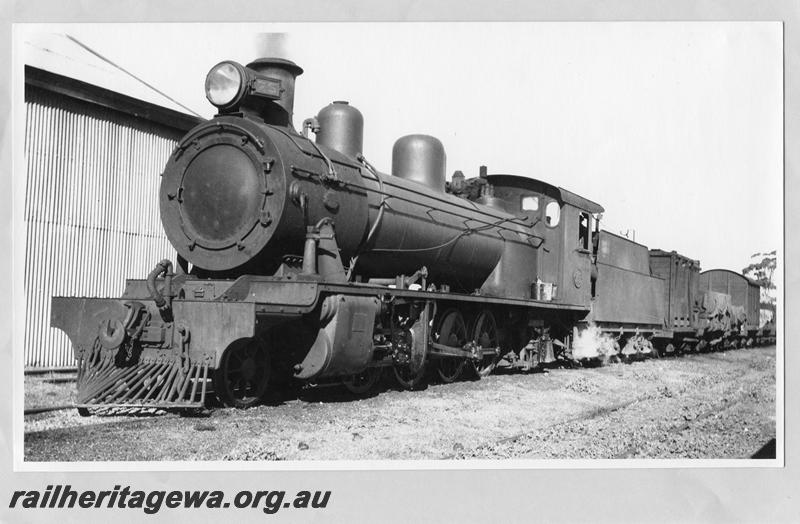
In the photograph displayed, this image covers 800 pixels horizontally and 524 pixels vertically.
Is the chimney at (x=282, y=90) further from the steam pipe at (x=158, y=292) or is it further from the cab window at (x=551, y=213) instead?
the cab window at (x=551, y=213)

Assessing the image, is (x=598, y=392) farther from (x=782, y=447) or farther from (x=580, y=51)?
(x=580, y=51)

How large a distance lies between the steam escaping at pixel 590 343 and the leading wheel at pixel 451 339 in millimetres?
3278

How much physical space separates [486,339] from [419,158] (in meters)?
2.79

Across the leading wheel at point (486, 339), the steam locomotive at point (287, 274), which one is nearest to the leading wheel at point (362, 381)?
the steam locomotive at point (287, 274)

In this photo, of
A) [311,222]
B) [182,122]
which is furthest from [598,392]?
[182,122]

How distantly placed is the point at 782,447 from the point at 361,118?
566 cm

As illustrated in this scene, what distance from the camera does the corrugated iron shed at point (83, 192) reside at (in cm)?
973

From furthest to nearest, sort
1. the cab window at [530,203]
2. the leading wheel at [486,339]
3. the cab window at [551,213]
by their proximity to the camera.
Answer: the cab window at [530,203] → the cab window at [551,213] → the leading wheel at [486,339]

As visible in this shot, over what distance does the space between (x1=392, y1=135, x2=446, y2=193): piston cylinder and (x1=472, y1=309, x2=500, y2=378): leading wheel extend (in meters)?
1.95

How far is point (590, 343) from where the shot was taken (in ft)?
43.3

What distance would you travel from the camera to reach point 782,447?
571 cm

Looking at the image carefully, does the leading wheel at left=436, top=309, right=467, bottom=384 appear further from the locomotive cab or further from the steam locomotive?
the locomotive cab

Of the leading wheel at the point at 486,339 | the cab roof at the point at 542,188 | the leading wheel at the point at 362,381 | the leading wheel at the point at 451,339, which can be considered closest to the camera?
the leading wheel at the point at 362,381

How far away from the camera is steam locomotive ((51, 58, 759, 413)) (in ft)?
21.0
